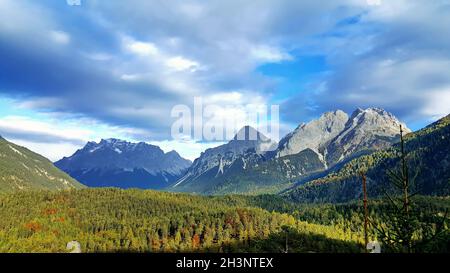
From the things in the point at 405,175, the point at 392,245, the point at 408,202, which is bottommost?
the point at 392,245

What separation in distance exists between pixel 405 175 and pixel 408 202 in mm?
1405
